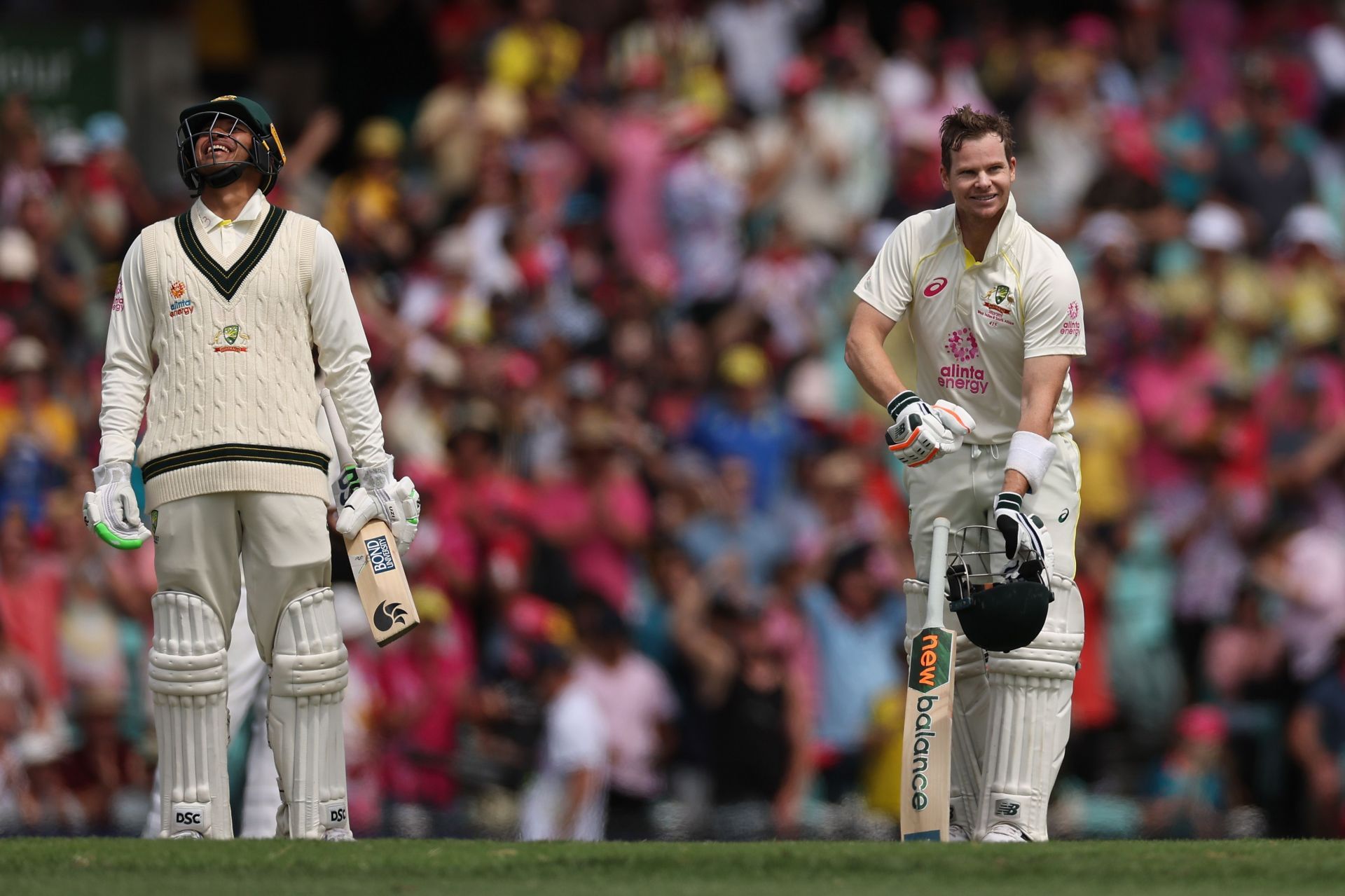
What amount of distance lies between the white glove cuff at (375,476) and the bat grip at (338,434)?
134 millimetres

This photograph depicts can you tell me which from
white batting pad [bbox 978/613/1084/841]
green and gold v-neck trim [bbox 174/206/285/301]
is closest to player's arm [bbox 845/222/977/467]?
white batting pad [bbox 978/613/1084/841]

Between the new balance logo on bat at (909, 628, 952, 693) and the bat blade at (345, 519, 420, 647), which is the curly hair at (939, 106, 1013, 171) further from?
the bat blade at (345, 519, 420, 647)

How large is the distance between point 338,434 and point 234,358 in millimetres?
605

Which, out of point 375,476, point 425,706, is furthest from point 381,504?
point 425,706

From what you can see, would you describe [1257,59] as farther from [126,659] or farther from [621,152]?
[126,659]

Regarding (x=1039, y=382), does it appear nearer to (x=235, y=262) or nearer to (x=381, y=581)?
(x=381, y=581)

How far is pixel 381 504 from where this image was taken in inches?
297

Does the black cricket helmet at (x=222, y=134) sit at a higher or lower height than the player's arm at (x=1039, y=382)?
higher

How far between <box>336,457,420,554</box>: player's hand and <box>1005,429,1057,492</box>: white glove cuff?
2063mm

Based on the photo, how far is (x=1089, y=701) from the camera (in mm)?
12039

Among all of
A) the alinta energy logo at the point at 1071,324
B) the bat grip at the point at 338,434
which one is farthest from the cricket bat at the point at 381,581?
the alinta energy logo at the point at 1071,324

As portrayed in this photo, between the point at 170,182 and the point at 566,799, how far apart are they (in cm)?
697

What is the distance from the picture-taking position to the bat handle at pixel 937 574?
290 inches

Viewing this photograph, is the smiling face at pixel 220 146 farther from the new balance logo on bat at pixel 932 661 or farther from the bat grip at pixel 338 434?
the new balance logo on bat at pixel 932 661
